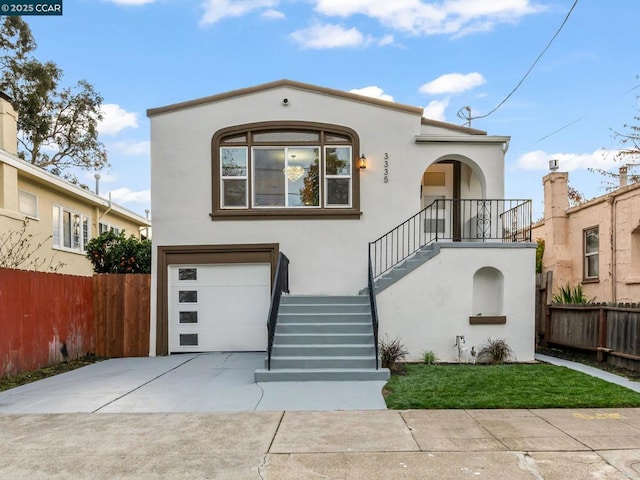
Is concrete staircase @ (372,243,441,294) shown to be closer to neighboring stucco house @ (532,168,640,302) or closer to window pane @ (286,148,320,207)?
window pane @ (286,148,320,207)

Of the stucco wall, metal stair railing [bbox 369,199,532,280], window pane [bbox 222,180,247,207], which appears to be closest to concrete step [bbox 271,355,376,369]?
the stucco wall

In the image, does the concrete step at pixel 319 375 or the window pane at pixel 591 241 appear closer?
the concrete step at pixel 319 375

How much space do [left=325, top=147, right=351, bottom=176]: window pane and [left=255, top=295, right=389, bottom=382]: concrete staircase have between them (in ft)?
9.59

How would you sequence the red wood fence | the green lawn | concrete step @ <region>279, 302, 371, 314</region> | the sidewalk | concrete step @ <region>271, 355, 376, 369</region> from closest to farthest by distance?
the sidewalk < the green lawn < concrete step @ <region>271, 355, 376, 369</region> < the red wood fence < concrete step @ <region>279, 302, 371, 314</region>

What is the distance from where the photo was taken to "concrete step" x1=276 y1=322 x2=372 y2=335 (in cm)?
813

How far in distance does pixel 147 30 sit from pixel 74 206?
21.0 ft

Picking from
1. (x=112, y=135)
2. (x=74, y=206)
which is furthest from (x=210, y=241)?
(x=112, y=135)

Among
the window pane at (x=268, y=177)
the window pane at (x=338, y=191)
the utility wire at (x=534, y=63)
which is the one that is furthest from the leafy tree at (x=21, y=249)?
the utility wire at (x=534, y=63)

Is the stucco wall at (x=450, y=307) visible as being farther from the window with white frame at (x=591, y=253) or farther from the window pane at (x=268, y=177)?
the window with white frame at (x=591, y=253)

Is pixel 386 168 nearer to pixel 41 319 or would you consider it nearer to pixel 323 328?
pixel 323 328

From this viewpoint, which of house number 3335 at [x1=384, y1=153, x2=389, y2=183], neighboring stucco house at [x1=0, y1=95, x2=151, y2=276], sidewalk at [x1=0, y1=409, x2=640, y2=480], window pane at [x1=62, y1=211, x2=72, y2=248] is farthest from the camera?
window pane at [x1=62, y1=211, x2=72, y2=248]

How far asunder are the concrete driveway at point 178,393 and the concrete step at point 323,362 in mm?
423

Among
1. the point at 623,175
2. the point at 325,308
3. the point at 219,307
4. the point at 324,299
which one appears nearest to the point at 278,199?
the point at 324,299

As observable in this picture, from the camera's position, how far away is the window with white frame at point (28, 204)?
40.7 feet
